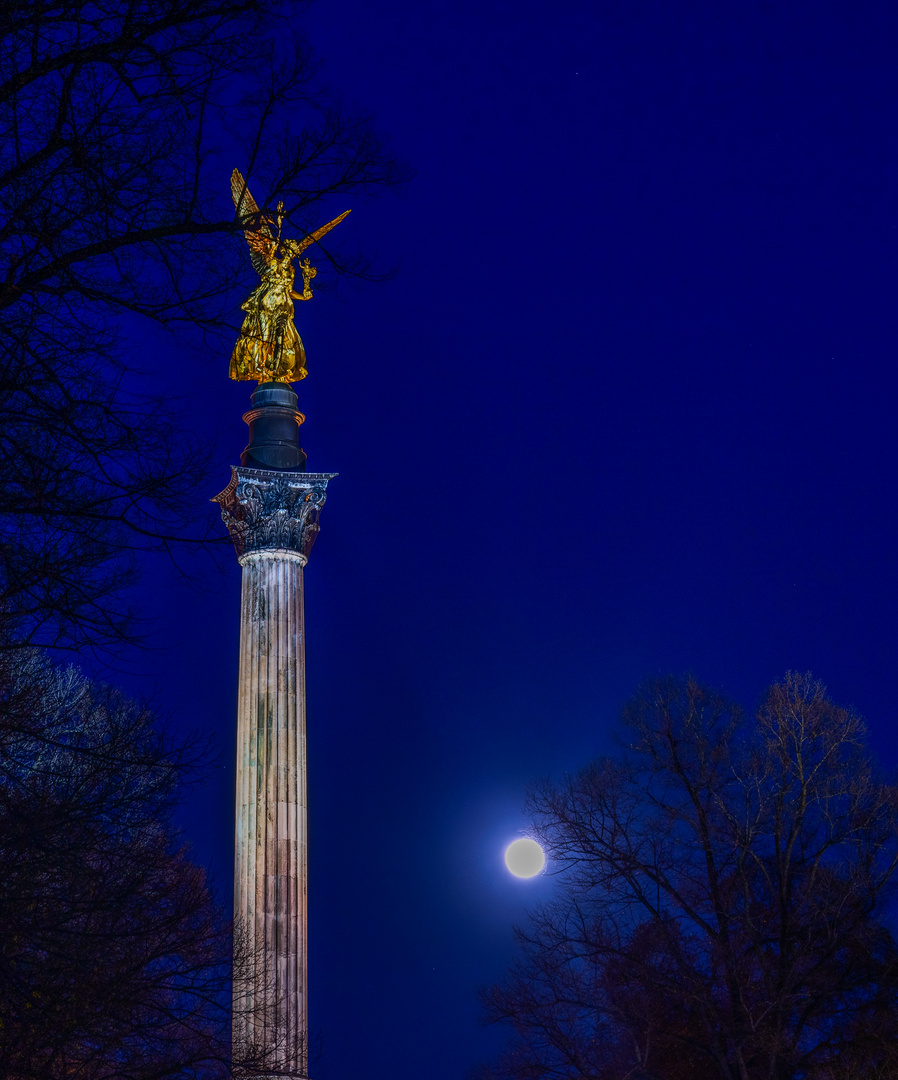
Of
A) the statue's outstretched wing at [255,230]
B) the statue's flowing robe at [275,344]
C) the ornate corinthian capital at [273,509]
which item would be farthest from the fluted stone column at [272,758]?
the statue's outstretched wing at [255,230]

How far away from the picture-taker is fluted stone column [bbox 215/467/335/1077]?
22.4 metres

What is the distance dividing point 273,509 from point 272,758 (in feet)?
16.2

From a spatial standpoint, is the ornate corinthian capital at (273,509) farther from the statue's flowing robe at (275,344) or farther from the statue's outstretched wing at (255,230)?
the statue's outstretched wing at (255,230)

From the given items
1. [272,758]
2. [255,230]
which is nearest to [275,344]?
[272,758]

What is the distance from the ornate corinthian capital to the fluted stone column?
0.8 inches

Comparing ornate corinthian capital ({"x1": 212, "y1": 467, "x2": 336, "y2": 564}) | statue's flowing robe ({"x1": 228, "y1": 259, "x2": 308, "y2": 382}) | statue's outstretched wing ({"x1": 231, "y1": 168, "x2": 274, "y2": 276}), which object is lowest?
statue's outstretched wing ({"x1": 231, "y1": 168, "x2": 274, "y2": 276})

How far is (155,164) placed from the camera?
10164mm

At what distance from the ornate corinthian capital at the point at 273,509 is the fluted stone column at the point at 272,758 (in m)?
0.02

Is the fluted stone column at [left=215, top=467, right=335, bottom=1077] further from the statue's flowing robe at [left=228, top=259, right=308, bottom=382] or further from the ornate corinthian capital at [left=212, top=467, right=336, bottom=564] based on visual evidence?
the statue's flowing robe at [left=228, top=259, right=308, bottom=382]

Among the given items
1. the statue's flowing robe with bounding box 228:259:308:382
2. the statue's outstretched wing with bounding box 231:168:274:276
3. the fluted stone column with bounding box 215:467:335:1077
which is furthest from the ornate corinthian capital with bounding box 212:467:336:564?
the statue's outstretched wing with bounding box 231:168:274:276

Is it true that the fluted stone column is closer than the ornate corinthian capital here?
Yes

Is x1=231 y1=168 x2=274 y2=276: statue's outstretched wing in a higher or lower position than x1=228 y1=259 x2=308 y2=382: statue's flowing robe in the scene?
lower

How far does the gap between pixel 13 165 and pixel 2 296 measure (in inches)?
39.8

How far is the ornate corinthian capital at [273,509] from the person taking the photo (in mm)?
26469
